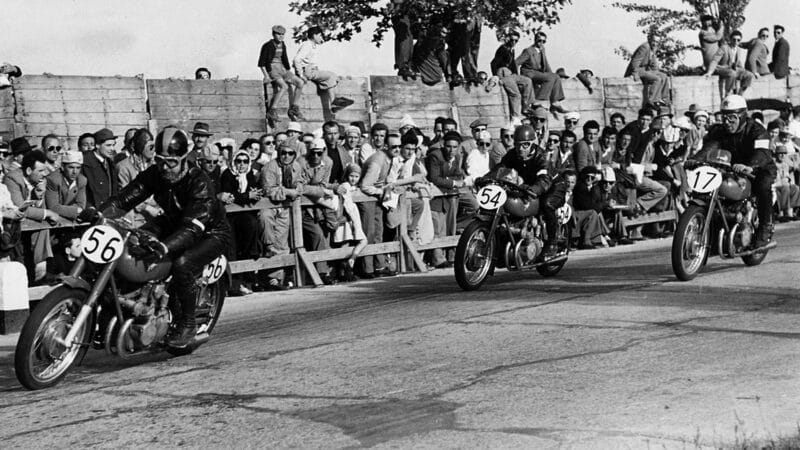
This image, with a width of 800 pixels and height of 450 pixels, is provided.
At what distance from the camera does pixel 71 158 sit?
13.2 meters

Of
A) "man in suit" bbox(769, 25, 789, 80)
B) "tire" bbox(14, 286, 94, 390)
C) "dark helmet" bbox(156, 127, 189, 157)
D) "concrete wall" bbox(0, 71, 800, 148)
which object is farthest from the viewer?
"man in suit" bbox(769, 25, 789, 80)

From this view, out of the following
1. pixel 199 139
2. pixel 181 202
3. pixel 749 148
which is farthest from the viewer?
pixel 199 139

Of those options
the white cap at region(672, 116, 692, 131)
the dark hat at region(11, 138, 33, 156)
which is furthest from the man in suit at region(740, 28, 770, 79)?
the dark hat at region(11, 138, 33, 156)

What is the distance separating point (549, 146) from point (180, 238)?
8706mm

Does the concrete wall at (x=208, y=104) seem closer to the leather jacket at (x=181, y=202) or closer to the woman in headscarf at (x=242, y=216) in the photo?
the woman in headscarf at (x=242, y=216)

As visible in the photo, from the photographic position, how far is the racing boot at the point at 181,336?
29.4 feet

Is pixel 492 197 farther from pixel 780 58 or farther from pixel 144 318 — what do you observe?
pixel 780 58

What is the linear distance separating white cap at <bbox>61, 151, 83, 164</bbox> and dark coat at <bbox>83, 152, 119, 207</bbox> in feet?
1.47

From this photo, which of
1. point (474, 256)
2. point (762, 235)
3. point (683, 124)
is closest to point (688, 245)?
point (762, 235)

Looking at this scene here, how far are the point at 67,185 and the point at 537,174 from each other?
526 centimetres

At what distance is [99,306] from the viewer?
8461 millimetres

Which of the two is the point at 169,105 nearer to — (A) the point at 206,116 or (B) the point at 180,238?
(A) the point at 206,116

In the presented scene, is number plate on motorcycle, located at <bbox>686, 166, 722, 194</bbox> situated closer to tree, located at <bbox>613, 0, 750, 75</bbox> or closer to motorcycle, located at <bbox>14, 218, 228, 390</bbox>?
motorcycle, located at <bbox>14, 218, 228, 390</bbox>

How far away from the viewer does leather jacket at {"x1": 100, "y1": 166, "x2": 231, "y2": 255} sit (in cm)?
892
